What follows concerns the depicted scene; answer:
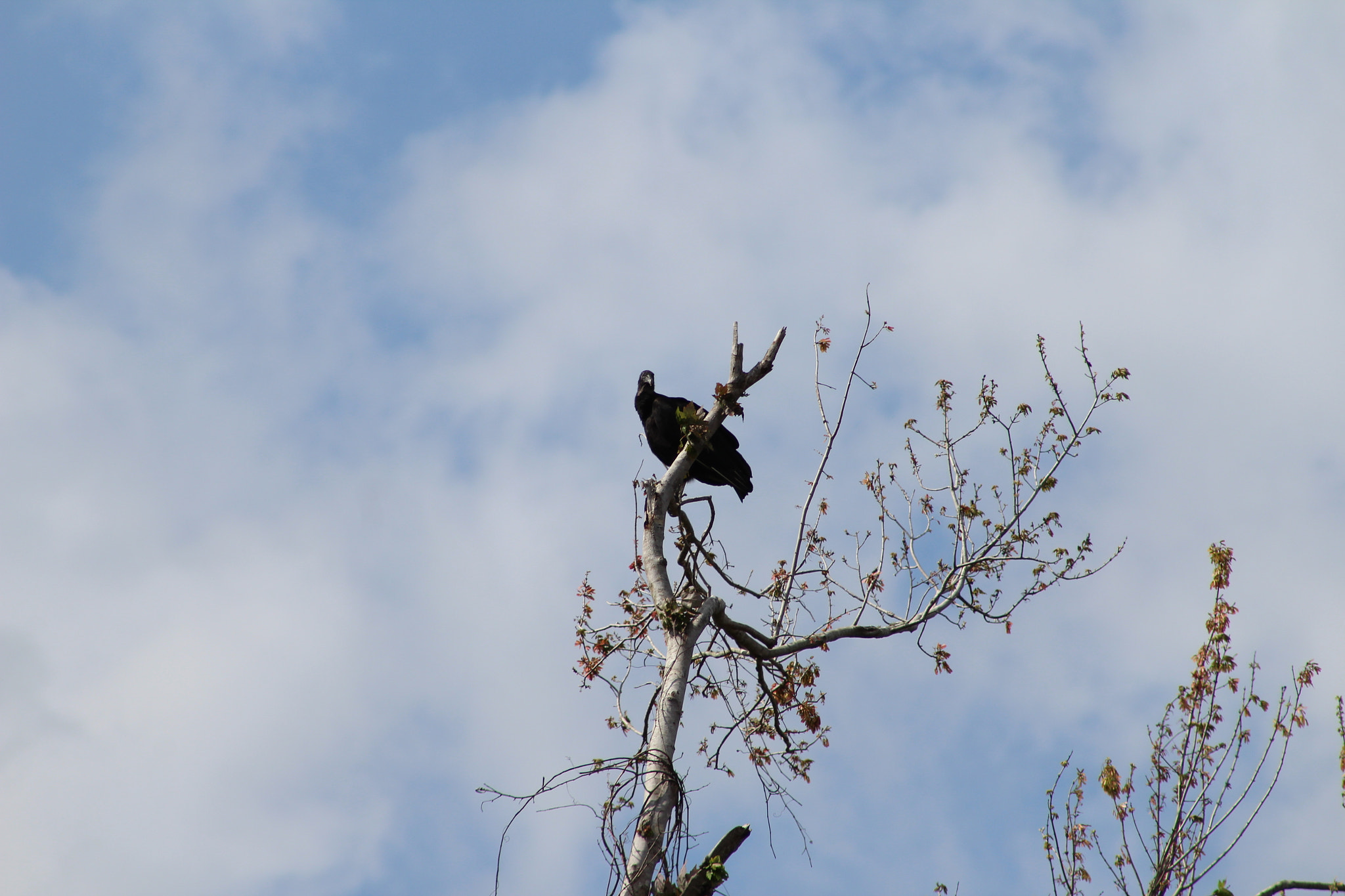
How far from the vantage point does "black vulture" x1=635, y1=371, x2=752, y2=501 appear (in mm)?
7082

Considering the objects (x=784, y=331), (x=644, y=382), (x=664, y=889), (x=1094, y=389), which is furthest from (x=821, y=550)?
(x=644, y=382)

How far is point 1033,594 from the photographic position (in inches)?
220

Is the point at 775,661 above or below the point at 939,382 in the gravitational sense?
below

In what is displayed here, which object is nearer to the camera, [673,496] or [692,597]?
[692,597]

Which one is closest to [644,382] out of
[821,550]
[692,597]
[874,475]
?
[874,475]

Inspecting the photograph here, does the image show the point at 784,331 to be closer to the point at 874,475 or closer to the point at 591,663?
the point at 874,475

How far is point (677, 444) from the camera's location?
7.50 meters

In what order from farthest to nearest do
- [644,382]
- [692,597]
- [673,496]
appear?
[644,382] → [673,496] → [692,597]

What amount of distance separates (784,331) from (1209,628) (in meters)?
2.57

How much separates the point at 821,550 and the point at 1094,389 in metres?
1.80

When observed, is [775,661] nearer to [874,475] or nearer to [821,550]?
[821,550]

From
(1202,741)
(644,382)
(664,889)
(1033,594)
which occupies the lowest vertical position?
(664,889)

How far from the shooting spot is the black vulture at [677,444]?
23.2 feet

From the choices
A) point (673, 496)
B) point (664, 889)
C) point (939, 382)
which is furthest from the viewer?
point (939, 382)
